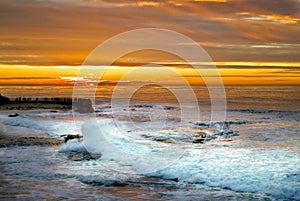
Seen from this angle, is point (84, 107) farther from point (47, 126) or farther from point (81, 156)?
point (81, 156)

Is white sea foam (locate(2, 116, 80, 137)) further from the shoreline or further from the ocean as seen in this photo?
the ocean

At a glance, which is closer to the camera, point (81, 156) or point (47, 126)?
point (81, 156)

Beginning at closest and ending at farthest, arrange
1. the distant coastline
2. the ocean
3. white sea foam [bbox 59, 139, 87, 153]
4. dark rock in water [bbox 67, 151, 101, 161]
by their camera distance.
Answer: the ocean < dark rock in water [bbox 67, 151, 101, 161] < white sea foam [bbox 59, 139, 87, 153] < the distant coastline

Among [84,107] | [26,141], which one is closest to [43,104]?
[84,107]

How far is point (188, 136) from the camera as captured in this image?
27.1 meters

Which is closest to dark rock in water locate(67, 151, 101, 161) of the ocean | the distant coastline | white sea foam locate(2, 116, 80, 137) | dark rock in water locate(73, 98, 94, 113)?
the ocean

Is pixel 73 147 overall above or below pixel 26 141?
above

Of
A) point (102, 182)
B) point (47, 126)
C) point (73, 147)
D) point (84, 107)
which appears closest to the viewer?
point (102, 182)

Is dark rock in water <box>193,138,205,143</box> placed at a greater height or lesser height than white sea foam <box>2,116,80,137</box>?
greater

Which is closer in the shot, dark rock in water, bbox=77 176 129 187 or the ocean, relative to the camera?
the ocean

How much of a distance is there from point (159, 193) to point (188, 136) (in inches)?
556

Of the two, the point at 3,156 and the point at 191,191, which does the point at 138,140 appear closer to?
the point at 3,156

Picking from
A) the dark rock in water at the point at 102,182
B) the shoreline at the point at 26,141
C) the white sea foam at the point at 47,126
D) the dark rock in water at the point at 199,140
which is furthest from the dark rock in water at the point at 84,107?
the dark rock in water at the point at 102,182

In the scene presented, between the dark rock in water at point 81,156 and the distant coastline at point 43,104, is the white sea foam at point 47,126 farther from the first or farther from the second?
the distant coastline at point 43,104
